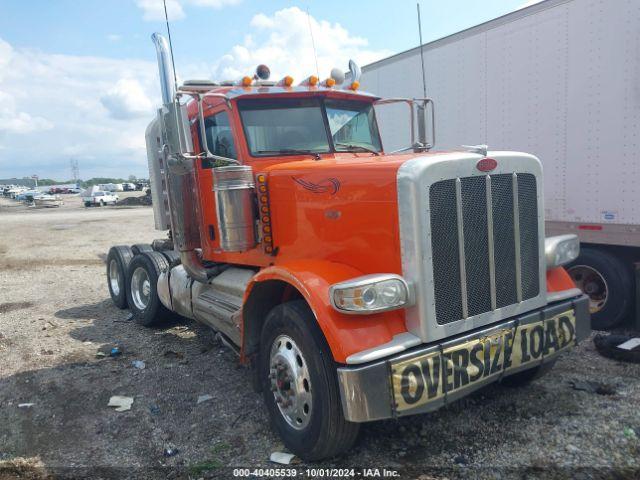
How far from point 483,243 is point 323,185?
118cm

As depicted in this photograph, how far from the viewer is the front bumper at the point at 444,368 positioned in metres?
2.79

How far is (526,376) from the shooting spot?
410cm

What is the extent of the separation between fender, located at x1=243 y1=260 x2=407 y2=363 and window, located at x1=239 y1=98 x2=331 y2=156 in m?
1.49

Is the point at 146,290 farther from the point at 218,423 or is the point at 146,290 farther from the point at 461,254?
the point at 461,254

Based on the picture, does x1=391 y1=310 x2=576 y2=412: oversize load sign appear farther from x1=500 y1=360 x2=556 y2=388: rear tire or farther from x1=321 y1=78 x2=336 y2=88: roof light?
x1=321 y1=78 x2=336 y2=88: roof light

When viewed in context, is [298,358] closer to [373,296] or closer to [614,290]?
[373,296]

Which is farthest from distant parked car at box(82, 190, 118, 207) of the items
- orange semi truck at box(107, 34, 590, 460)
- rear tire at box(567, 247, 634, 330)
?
rear tire at box(567, 247, 634, 330)

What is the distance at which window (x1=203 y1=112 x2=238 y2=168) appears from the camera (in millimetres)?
4480

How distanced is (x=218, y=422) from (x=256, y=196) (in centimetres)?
184

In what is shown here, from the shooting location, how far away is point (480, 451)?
3.28 m

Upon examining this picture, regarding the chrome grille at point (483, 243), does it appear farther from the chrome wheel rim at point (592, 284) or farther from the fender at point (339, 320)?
the chrome wheel rim at point (592, 284)

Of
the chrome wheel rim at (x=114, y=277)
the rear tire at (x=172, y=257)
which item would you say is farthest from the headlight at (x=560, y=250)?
the chrome wheel rim at (x=114, y=277)

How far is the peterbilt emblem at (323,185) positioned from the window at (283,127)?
74 centimetres

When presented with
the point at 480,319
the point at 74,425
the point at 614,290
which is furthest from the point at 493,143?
the point at 74,425
